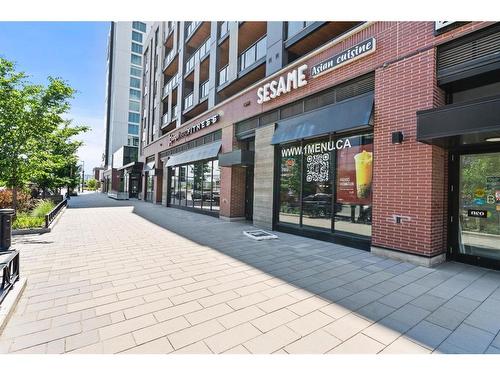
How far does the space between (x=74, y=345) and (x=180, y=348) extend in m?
1.14

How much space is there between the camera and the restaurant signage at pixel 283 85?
9172 mm

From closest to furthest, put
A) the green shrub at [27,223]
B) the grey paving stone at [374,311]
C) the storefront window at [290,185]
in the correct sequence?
the grey paving stone at [374,311] → the green shrub at [27,223] → the storefront window at [290,185]

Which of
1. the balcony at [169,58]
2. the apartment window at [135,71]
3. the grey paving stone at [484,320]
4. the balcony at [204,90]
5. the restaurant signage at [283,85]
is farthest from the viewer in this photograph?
the apartment window at [135,71]

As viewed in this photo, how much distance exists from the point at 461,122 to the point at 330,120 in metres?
3.60

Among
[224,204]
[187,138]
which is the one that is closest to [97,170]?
[187,138]

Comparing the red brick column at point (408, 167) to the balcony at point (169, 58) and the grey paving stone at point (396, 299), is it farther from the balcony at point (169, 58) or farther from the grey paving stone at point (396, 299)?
the balcony at point (169, 58)

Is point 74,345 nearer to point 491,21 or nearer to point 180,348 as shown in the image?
point 180,348

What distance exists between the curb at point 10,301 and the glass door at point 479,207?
27.4 ft

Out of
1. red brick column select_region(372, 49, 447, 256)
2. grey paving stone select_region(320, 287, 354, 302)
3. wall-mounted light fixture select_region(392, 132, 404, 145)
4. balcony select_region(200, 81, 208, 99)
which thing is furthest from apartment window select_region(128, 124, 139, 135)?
grey paving stone select_region(320, 287, 354, 302)

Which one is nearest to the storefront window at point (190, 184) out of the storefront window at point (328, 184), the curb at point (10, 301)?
the storefront window at point (328, 184)

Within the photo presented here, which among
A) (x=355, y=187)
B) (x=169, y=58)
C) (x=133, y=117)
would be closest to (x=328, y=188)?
(x=355, y=187)

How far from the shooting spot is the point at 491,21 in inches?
205

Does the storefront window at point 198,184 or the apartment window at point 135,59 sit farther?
the apartment window at point 135,59

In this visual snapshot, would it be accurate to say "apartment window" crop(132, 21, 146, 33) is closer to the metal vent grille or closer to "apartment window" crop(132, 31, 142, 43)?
"apartment window" crop(132, 31, 142, 43)
